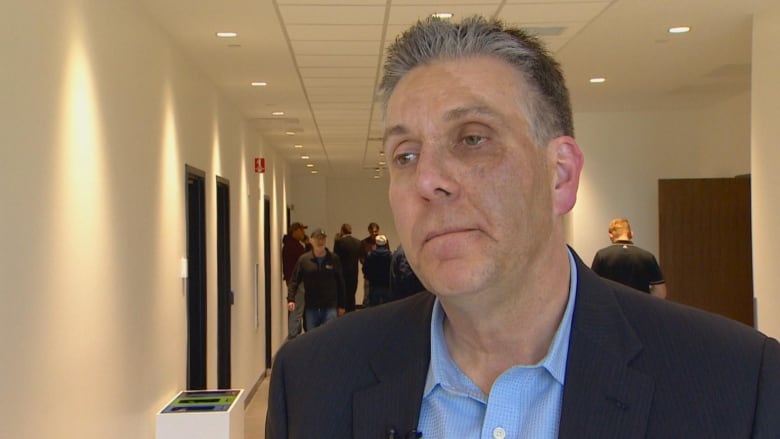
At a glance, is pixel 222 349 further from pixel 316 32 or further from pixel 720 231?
pixel 720 231

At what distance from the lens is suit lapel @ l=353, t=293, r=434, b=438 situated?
1286 millimetres

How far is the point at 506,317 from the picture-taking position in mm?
1261

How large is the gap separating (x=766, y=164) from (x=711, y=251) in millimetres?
3928

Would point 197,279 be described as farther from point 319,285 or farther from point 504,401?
point 504,401

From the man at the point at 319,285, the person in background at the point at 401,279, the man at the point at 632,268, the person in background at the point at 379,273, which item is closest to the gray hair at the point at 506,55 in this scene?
the person in background at the point at 401,279

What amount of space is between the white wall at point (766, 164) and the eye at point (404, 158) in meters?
4.68

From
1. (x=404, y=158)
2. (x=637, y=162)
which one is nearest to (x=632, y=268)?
(x=637, y=162)

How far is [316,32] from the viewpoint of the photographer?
5.74 meters

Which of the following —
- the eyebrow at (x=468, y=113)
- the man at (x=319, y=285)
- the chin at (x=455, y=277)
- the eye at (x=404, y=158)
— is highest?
the eyebrow at (x=468, y=113)

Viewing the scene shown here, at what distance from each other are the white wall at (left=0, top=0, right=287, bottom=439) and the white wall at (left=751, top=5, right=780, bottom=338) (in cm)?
365

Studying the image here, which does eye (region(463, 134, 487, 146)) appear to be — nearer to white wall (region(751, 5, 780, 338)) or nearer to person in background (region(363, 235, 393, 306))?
white wall (region(751, 5, 780, 338))

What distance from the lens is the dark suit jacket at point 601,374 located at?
114 cm

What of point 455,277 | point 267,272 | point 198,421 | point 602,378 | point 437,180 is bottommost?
point 198,421

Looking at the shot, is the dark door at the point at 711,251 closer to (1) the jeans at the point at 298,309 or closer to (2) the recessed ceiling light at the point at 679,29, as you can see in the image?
(2) the recessed ceiling light at the point at 679,29
